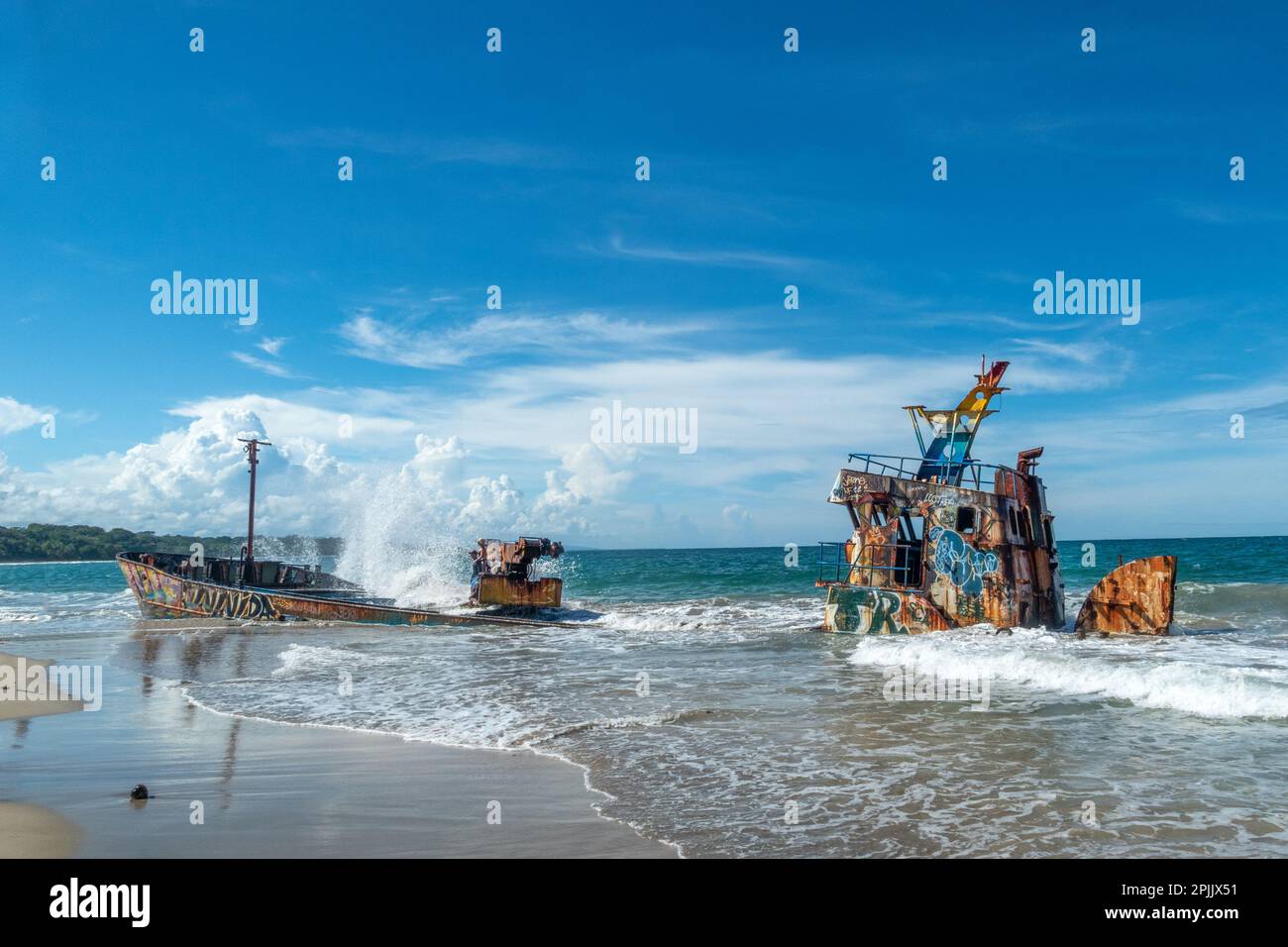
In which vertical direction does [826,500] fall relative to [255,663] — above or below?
above

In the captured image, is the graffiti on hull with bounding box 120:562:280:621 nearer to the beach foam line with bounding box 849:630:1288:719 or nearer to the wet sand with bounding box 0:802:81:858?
the beach foam line with bounding box 849:630:1288:719

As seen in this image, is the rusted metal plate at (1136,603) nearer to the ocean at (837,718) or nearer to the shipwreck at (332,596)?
the ocean at (837,718)

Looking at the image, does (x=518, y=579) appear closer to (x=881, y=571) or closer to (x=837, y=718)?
(x=881, y=571)

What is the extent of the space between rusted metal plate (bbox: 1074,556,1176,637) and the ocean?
1.10 m

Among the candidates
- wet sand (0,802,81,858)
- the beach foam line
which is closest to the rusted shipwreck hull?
the beach foam line

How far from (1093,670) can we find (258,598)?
24.7 m

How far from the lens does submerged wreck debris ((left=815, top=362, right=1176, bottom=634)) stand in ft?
60.7

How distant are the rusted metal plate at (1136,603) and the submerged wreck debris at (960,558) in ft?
0.08

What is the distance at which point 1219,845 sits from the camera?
5.86m

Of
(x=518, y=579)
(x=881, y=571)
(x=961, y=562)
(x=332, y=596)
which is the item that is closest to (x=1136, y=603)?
(x=961, y=562)

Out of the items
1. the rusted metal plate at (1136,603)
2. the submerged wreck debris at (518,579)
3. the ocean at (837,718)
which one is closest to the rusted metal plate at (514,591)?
the submerged wreck debris at (518,579)
